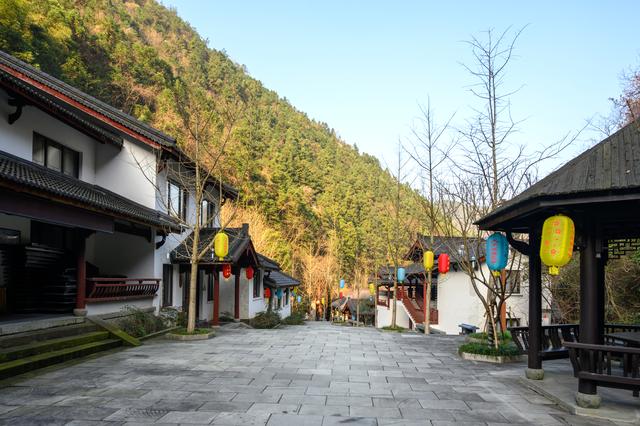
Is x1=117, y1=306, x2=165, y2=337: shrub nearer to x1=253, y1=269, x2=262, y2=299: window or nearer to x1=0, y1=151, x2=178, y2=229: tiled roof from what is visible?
x1=0, y1=151, x2=178, y2=229: tiled roof

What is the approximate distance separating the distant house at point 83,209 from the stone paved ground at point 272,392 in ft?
10.5

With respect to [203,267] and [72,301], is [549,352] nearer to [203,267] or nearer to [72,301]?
[72,301]

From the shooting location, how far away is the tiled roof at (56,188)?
8805mm

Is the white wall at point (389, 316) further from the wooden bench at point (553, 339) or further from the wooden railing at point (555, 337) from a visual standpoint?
the wooden bench at point (553, 339)

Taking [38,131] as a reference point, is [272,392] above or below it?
below

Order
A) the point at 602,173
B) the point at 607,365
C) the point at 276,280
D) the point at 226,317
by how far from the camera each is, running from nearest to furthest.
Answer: the point at 607,365
the point at 602,173
the point at 226,317
the point at 276,280

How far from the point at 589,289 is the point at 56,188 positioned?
10.3 m

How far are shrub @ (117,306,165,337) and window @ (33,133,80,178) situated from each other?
473 centimetres

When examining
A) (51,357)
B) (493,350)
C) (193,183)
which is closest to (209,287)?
(193,183)

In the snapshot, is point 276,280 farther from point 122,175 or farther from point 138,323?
point 138,323

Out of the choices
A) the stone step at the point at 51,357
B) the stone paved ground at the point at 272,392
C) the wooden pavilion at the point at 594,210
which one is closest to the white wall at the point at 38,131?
the stone step at the point at 51,357

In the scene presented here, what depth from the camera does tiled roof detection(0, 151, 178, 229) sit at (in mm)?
8805

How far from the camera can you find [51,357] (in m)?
8.83

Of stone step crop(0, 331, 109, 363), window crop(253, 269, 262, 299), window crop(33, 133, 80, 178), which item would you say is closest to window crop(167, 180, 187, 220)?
window crop(33, 133, 80, 178)
